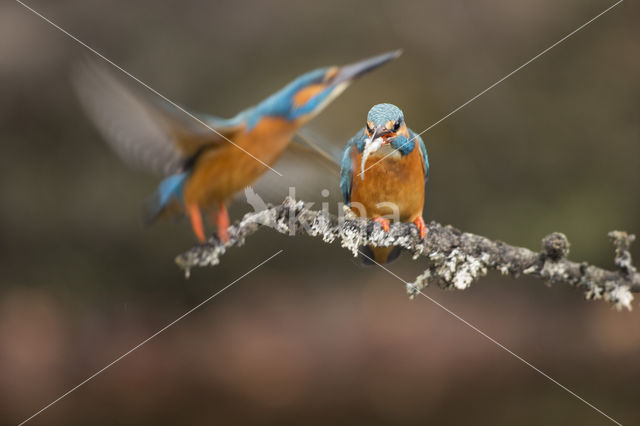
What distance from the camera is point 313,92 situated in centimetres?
88

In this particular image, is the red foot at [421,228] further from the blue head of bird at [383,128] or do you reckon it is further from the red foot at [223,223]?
the red foot at [223,223]

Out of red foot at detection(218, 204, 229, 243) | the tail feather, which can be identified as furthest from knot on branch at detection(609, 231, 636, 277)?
the tail feather

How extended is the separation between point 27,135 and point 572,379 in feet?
9.57

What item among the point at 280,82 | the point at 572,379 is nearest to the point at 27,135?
the point at 280,82

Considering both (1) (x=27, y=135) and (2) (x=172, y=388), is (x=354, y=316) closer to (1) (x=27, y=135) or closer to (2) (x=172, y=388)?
(2) (x=172, y=388)

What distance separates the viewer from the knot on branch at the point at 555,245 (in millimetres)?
829

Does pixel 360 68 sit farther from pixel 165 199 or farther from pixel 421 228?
pixel 165 199

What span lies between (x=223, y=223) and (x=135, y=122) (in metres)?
0.22

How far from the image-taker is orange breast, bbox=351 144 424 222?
100 cm

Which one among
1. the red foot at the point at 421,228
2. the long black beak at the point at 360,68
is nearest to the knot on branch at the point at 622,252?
the red foot at the point at 421,228


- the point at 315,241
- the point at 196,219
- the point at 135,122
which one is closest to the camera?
the point at 135,122

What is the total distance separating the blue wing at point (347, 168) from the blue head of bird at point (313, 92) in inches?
4.7

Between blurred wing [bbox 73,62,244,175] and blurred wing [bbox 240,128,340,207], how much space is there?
146mm

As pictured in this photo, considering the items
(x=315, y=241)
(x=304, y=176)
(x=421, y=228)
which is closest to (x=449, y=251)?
(x=421, y=228)
